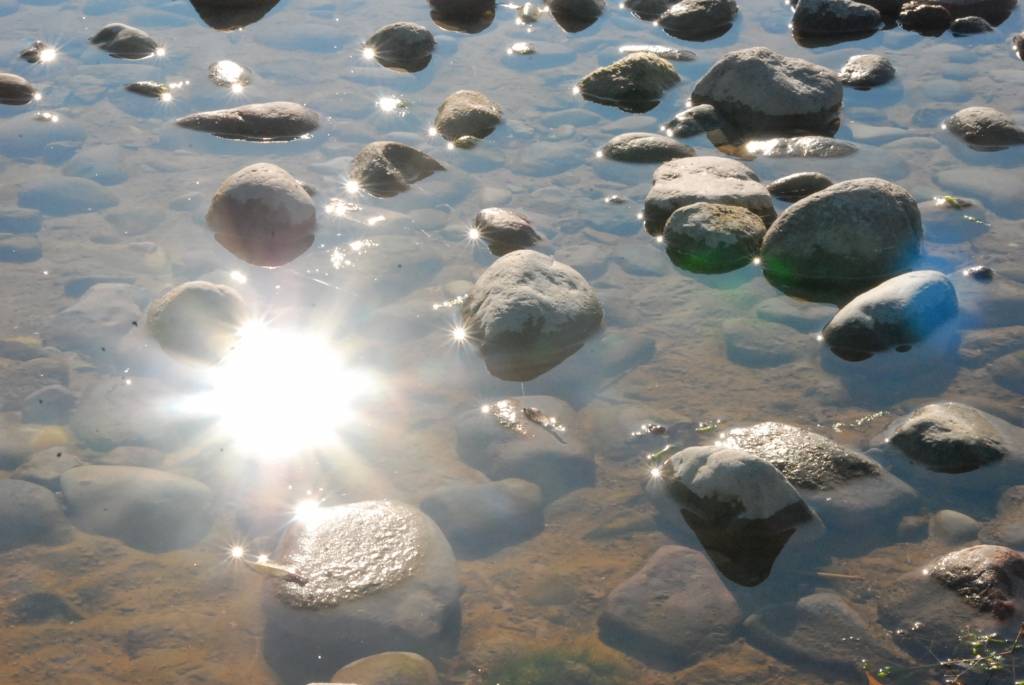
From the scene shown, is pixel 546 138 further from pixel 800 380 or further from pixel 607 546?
pixel 607 546

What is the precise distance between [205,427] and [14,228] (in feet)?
7.72

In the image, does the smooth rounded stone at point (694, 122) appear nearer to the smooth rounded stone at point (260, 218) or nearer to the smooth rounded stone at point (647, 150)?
the smooth rounded stone at point (647, 150)

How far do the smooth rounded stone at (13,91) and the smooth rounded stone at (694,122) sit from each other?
4.72 metres

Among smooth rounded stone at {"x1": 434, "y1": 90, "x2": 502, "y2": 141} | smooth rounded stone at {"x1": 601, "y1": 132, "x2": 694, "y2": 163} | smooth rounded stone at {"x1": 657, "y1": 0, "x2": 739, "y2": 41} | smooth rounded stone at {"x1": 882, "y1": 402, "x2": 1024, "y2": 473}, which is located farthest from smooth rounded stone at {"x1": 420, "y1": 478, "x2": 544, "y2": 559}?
smooth rounded stone at {"x1": 657, "y1": 0, "x2": 739, "y2": 41}

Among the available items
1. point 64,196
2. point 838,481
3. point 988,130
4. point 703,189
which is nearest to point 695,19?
point 988,130

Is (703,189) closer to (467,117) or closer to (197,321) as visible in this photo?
(467,117)

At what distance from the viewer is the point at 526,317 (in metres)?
5.09

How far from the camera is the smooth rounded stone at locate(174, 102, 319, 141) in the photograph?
723 centimetres

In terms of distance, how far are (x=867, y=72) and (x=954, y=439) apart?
456 cm

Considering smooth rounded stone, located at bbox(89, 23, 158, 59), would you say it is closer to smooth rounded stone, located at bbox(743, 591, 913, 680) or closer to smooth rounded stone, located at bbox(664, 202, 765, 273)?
smooth rounded stone, located at bbox(664, 202, 765, 273)

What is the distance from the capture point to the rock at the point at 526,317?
509 centimetres

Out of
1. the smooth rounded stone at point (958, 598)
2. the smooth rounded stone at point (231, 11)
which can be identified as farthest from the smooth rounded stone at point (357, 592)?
the smooth rounded stone at point (231, 11)

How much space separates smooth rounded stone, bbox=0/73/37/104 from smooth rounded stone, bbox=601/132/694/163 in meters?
4.36

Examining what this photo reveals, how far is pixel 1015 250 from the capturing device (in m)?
6.02
